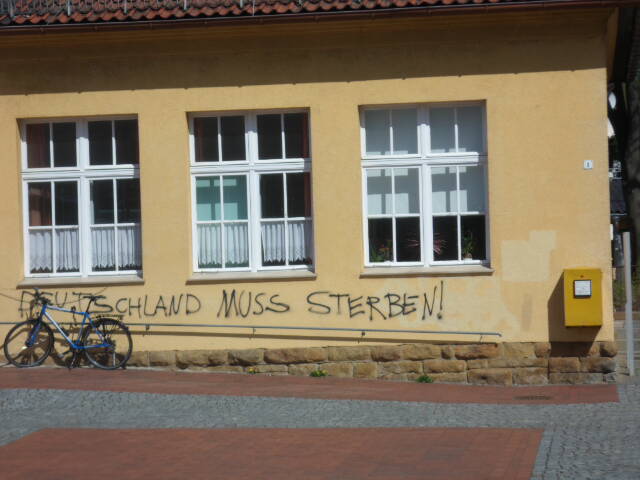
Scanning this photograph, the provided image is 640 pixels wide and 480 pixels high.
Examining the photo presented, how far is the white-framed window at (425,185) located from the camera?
1361cm

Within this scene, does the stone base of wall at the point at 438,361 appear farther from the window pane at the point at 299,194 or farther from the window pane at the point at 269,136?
the window pane at the point at 269,136

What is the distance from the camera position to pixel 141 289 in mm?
13742

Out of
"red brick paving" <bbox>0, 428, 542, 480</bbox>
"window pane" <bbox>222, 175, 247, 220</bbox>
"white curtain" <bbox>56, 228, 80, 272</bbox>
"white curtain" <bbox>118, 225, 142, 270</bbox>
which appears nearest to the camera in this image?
"red brick paving" <bbox>0, 428, 542, 480</bbox>

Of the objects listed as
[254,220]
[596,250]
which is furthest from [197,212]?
[596,250]

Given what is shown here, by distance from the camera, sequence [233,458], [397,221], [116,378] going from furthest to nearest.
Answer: [397,221] → [116,378] → [233,458]

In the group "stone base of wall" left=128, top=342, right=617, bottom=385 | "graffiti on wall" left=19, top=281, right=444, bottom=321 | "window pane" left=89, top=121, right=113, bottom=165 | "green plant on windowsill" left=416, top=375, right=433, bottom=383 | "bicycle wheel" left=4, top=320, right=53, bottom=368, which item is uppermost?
"window pane" left=89, top=121, right=113, bottom=165

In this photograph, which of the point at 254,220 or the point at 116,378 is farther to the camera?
the point at 254,220

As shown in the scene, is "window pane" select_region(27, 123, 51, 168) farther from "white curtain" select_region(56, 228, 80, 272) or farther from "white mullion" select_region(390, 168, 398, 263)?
"white mullion" select_region(390, 168, 398, 263)

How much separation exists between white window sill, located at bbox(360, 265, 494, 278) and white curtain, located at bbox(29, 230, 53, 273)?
4335mm

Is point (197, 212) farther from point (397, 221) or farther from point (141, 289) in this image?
point (397, 221)

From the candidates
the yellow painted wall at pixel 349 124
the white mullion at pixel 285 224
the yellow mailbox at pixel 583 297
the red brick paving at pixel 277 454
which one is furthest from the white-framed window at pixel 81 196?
the yellow mailbox at pixel 583 297

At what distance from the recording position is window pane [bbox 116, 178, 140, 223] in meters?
14.0

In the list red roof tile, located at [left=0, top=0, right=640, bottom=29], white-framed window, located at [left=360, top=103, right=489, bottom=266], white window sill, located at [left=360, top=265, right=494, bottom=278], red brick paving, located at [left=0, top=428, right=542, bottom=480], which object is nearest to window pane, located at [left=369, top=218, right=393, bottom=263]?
white-framed window, located at [left=360, top=103, right=489, bottom=266]

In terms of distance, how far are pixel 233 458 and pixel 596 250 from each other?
6597 millimetres
